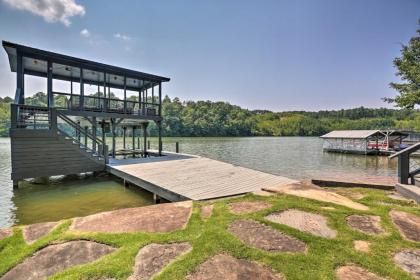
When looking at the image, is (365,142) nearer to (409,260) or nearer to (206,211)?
(206,211)

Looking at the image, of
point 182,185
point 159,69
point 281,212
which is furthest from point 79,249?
point 159,69

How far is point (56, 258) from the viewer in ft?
9.38

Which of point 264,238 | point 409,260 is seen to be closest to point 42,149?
point 264,238

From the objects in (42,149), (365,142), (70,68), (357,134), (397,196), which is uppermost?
(70,68)

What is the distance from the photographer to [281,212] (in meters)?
4.08

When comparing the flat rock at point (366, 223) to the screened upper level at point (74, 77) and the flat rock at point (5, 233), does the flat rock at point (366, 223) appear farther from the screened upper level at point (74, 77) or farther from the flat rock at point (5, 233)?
the screened upper level at point (74, 77)

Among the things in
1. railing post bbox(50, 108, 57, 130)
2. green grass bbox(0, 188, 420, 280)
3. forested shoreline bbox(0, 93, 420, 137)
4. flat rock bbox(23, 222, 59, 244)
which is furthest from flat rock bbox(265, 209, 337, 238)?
forested shoreline bbox(0, 93, 420, 137)

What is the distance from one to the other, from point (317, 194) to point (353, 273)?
3006mm

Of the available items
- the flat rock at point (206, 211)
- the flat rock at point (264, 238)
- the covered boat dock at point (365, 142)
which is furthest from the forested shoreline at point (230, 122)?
the flat rock at point (264, 238)

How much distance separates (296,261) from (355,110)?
157 meters

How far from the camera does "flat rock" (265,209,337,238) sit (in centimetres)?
333

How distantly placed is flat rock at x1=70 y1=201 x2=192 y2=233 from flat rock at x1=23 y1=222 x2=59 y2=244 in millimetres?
319

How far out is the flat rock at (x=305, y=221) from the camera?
3333mm

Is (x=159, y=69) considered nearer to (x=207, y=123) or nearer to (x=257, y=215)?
(x=257, y=215)
